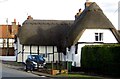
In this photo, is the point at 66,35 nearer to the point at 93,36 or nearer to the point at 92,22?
the point at 92,22

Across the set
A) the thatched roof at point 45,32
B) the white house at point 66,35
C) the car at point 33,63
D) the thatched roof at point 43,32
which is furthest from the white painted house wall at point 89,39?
the thatched roof at point 43,32

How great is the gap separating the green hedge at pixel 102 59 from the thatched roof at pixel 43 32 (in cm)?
2487

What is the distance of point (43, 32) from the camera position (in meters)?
70.8

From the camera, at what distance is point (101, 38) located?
51938 mm

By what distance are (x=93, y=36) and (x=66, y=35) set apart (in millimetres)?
12881

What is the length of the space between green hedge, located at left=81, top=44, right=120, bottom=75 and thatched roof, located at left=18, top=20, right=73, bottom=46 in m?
24.9

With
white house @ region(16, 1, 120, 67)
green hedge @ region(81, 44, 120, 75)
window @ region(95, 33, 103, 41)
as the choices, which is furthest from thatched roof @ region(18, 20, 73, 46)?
green hedge @ region(81, 44, 120, 75)

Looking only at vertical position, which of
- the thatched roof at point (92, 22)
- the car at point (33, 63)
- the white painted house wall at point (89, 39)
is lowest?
the car at point (33, 63)

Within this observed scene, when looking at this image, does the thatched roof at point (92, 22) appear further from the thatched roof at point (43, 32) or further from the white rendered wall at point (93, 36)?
the thatched roof at point (43, 32)

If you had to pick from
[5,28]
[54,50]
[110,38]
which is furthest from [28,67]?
[5,28]

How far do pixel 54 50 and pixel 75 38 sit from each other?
1792cm

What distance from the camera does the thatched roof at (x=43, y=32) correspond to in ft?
227

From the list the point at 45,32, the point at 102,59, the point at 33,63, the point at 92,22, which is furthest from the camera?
the point at 45,32

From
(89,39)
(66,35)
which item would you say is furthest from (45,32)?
(89,39)
